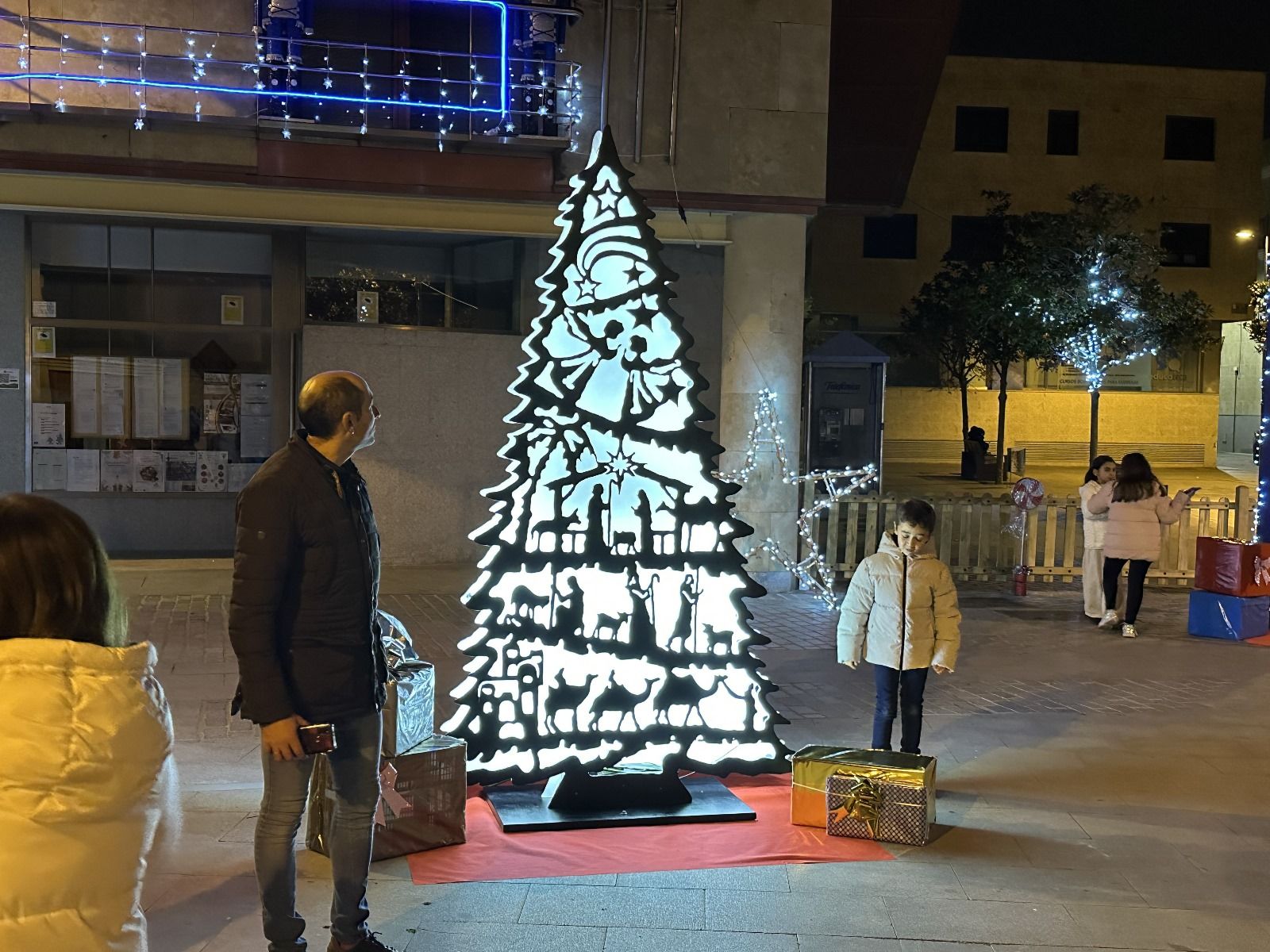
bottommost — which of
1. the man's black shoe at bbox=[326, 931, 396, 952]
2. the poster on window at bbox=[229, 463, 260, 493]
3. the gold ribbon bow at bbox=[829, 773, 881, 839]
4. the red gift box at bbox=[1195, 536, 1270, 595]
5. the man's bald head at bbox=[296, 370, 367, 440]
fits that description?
the man's black shoe at bbox=[326, 931, 396, 952]

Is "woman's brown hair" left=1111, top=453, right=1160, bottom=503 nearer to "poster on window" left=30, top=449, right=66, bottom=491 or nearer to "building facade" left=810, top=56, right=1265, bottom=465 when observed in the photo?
"poster on window" left=30, top=449, right=66, bottom=491

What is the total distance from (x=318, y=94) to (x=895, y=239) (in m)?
31.6

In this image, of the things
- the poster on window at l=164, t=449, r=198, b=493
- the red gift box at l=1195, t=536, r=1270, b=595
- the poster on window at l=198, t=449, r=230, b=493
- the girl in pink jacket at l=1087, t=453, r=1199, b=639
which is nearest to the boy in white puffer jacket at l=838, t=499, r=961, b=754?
the girl in pink jacket at l=1087, t=453, r=1199, b=639

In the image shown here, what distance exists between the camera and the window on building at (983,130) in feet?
135

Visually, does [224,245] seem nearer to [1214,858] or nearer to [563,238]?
[563,238]

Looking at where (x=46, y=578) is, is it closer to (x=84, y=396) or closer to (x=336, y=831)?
(x=336, y=831)

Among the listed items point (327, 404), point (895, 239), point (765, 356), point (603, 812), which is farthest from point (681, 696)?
point (895, 239)

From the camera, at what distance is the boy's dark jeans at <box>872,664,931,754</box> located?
6551 millimetres

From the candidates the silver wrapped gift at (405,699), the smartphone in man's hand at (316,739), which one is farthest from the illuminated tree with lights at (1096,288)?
the smartphone in man's hand at (316,739)

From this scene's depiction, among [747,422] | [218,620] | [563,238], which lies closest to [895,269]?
[747,422]

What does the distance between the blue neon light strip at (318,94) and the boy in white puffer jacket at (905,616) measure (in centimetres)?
680

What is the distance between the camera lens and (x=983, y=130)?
4106cm

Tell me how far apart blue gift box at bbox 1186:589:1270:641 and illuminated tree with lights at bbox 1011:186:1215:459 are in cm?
1907

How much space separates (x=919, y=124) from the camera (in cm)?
1503
